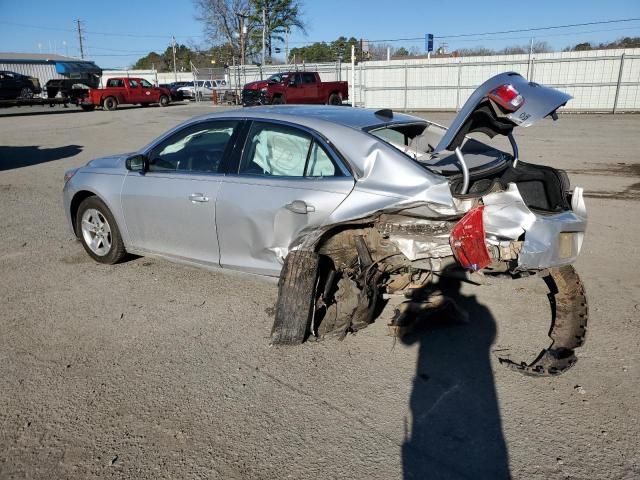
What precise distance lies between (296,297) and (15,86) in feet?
→ 110

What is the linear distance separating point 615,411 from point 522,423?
0.54 m

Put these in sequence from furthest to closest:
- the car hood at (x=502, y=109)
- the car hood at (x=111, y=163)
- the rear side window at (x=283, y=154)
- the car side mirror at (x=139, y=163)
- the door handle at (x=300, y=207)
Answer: the car hood at (x=111, y=163)
the car side mirror at (x=139, y=163)
the rear side window at (x=283, y=154)
the door handle at (x=300, y=207)
the car hood at (x=502, y=109)

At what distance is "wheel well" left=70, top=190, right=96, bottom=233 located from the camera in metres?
5.09

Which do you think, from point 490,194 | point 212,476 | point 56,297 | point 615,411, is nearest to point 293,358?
point 212,476

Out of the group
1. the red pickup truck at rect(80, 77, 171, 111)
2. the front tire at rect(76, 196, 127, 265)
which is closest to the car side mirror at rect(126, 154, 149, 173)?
the front tire at rect(76, 196, 127, 265)

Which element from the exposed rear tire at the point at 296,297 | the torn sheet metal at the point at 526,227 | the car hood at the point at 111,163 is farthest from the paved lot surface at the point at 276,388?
the car hood at the point at 111,163

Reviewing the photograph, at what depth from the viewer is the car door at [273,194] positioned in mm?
3642

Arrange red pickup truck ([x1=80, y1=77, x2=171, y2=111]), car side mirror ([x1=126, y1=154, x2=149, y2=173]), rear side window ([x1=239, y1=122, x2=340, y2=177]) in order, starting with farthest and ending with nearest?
red pickup truck ([x1=80, y1=77, x2=171, y2=111])
car side mirror ([x1=126, y1=154, x2=149, y2=173])
rear side window ([x1=239, y1=122, x2=340, y2=177])

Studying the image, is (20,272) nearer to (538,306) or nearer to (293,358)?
(293,358)


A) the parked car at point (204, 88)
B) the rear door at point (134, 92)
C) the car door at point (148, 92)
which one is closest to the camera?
the rear door at point (134, 92)

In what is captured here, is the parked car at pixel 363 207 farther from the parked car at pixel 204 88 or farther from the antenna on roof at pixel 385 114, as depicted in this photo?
the parked car at pixel 204 88

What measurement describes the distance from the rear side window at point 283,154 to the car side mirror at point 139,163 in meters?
1.08

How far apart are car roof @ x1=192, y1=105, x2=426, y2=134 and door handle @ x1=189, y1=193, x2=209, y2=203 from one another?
0.71 m

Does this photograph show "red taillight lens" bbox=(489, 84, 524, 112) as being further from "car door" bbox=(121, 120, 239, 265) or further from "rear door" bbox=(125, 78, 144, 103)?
"rear door" bbox=(125, 78, 144, 103)
